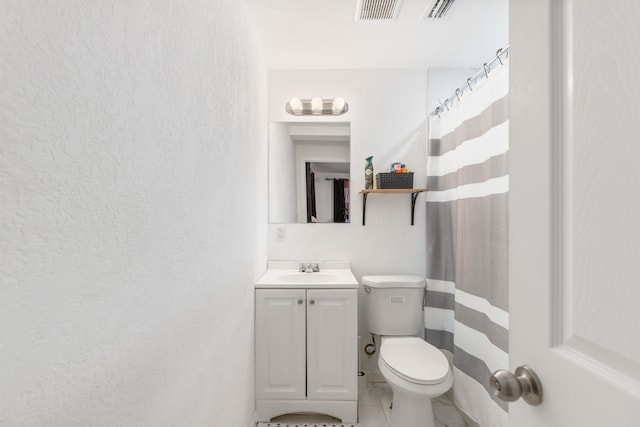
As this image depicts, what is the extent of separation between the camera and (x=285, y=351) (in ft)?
6.23

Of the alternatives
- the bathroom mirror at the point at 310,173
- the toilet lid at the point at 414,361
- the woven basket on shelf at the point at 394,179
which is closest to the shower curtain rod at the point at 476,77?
the woven basket on shelf at the point at 394,179

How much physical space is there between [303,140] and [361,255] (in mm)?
1014

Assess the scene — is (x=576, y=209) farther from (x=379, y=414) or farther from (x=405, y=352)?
(x=379, y=414)

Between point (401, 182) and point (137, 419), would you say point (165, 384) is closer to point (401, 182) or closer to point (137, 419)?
point (137, 419)

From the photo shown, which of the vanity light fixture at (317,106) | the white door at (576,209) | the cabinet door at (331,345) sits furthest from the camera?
the vanity light fixture at (317,106)

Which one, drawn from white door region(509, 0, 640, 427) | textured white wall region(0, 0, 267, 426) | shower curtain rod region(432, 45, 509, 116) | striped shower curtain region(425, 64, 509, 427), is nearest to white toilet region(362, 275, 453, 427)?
striped shower curtain region(425, 64, 509, 427)

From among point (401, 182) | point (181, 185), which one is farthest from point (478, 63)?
point (181, 185)

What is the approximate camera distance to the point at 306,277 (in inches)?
87.7

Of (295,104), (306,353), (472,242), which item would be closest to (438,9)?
(295,104)

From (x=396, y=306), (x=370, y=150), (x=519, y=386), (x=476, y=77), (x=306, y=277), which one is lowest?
(x=396, y=306)

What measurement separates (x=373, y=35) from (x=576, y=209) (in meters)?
1.89

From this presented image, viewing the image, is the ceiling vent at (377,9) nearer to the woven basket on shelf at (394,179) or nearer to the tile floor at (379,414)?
the woven basket on shelf at (394,179)

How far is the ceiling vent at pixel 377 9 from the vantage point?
63.7 inches

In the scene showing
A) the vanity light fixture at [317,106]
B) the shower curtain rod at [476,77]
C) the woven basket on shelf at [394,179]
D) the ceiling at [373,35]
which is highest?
the ceiling at [373,35]
